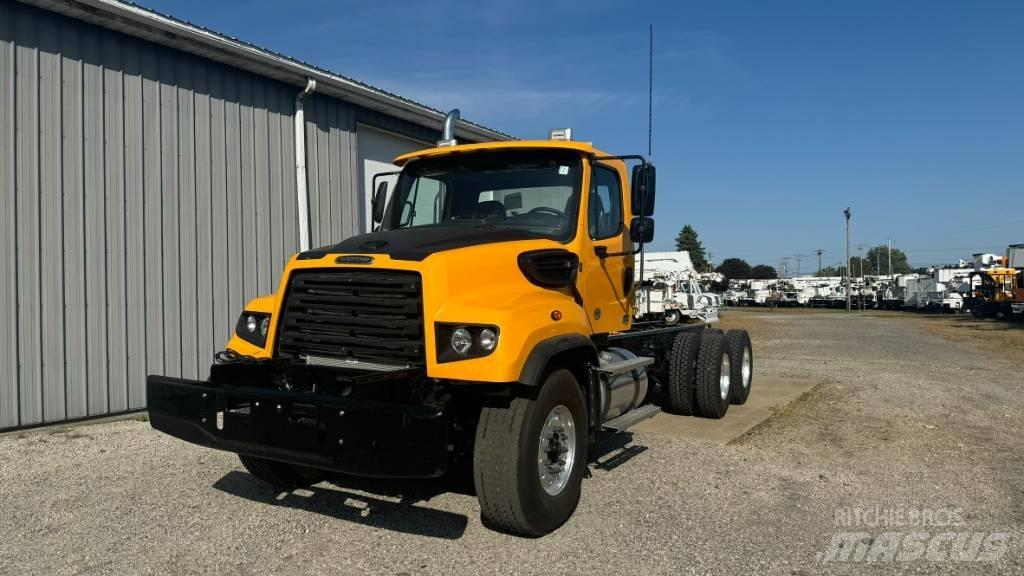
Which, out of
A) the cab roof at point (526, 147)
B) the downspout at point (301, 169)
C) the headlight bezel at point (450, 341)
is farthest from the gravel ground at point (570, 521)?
the downspout at point (301, 169)

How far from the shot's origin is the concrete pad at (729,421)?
23.2 ft

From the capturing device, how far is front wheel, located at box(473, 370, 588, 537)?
12.8 feet

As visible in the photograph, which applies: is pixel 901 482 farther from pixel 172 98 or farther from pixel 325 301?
pixel 172 98

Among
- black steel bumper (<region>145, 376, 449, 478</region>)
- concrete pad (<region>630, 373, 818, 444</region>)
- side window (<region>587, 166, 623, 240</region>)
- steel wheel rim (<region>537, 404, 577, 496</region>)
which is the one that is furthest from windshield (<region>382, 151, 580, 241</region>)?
concrete pad (<region>630, 373, 818, 444</region>)

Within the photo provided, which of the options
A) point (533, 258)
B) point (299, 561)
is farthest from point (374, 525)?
point (533, 258)

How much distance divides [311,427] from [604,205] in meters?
2.88

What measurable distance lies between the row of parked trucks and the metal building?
36.1 metres

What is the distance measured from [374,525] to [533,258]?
1.94m

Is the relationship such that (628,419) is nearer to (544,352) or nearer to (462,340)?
(544,352)

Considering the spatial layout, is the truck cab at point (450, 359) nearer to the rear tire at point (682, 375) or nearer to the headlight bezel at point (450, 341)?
the headlight bezel at point (450, 341)

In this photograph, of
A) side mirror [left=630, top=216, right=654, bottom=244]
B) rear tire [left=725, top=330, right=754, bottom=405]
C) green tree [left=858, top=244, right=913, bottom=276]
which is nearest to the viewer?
side mirror [left=630, top=216, right=654, bottom=244]

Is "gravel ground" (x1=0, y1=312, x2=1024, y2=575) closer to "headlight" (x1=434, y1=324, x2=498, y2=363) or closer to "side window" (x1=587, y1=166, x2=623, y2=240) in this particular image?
"headlight" (x1=434, y1=324, x2=498, y2=363)

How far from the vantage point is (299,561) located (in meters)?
3.89

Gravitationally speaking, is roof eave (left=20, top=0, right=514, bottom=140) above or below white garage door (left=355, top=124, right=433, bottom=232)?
above
